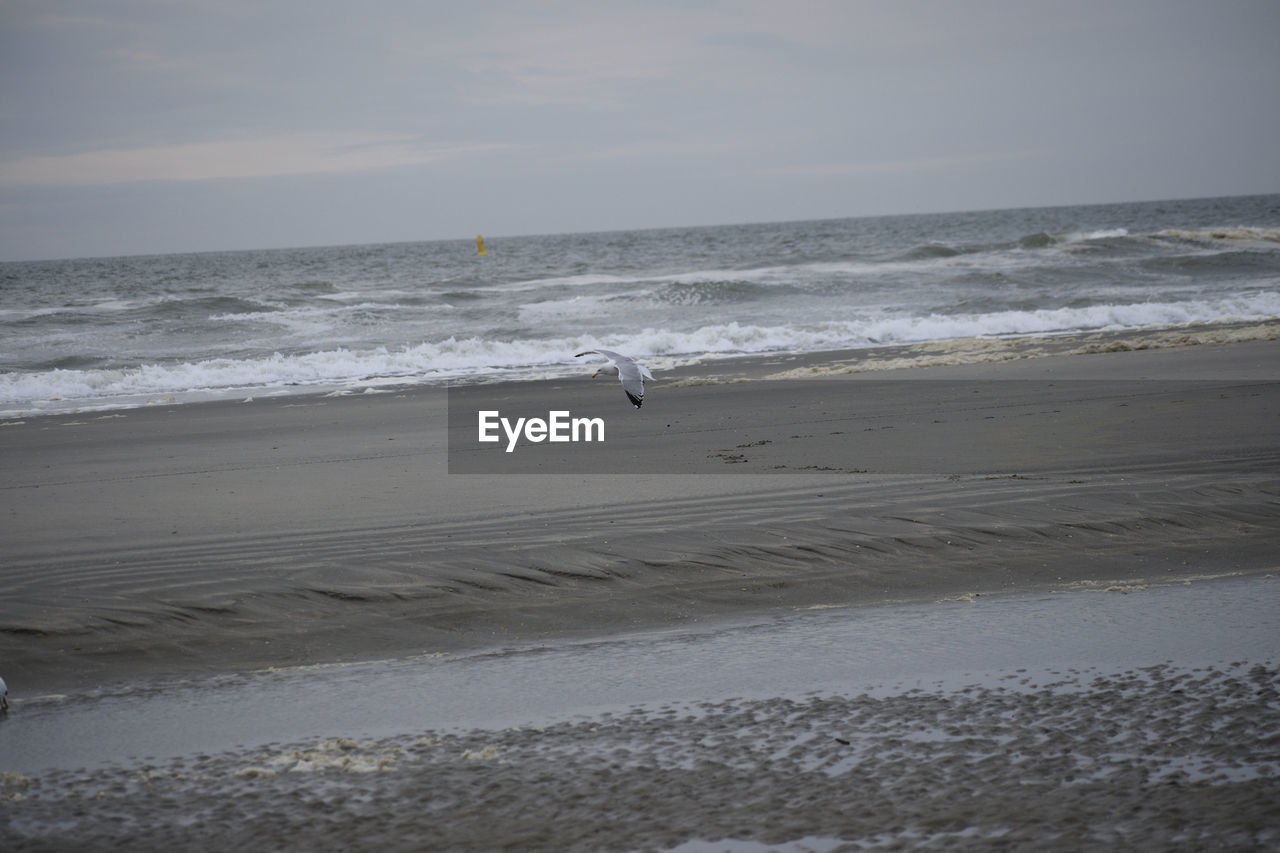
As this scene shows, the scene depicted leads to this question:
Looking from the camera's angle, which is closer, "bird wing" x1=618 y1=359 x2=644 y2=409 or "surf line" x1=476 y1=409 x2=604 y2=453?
"bird wing" x1=618 y1=359 x2=644 y2=409

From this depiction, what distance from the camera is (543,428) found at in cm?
932

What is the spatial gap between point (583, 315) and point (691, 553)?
58.3ft

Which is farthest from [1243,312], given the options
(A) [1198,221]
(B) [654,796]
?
(A) [1198,221]

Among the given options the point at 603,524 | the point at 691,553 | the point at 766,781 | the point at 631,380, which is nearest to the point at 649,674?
the point at 766,781

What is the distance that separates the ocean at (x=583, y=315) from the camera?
14.9m

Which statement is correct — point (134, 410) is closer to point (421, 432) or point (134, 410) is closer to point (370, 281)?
point (421, 432)

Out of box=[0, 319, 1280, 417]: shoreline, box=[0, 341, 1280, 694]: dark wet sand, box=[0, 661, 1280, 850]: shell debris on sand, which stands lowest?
box=[0, 661, 1280, 850]: shell debris on sand

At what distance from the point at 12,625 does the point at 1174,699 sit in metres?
4.57

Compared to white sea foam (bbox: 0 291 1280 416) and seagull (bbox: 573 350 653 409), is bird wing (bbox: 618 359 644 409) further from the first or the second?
white sea foam (bbox: 0 291 1280 416)

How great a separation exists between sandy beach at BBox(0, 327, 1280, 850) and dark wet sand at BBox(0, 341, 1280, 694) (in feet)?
0.07

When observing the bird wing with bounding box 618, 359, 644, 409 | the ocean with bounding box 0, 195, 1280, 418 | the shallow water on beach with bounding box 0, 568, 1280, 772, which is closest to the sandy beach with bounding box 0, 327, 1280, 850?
the shallow water on beach with bounding box 0, 568, 1280, 772

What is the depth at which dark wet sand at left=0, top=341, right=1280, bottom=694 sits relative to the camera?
4.71m

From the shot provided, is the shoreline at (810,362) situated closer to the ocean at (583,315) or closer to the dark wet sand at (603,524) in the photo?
the ocean at (583,315)

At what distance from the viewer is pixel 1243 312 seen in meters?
17.3
